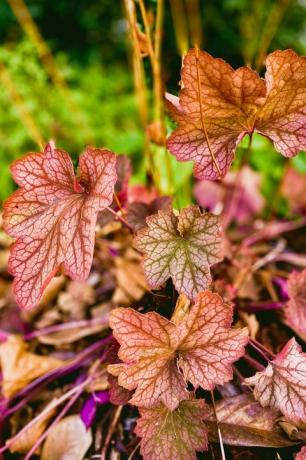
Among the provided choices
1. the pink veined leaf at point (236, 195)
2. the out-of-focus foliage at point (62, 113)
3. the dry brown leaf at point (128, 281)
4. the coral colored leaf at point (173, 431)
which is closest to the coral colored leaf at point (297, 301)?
the coral colored leaf at point (173, 431)

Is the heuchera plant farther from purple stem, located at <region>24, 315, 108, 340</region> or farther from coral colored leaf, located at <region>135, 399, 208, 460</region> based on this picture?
purple stem, located at <region>24, 315, 108, 340</region>

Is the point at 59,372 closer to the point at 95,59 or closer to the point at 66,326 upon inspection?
the point at 66,326

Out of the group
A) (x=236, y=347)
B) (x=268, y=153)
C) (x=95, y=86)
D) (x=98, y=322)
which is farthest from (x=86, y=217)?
(x=95, y=86)

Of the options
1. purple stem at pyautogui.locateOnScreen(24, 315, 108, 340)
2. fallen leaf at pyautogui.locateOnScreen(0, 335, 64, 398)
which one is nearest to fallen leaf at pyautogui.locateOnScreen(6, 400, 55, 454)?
fallen leaf at pyautogui.locateOnScreen(0, 335, 64, 398)

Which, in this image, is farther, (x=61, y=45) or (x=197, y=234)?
(x=61, y=45)

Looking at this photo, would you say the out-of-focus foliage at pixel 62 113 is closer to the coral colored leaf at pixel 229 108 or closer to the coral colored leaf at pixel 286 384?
the coral colored leaf at pixel 229 108

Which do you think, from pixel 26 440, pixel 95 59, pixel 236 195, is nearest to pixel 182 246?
pixel 26 440

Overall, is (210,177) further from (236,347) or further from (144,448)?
(144,448)
